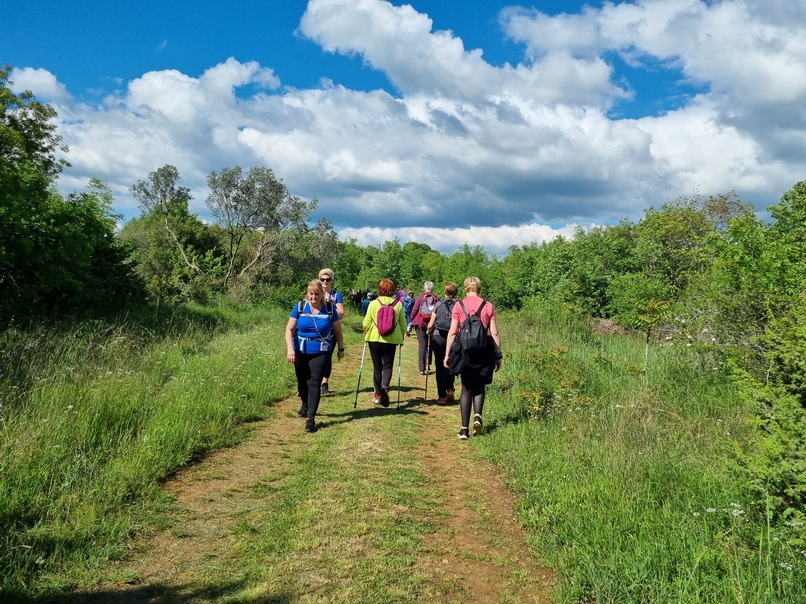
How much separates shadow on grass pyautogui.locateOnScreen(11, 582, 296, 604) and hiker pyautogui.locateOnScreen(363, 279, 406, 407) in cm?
498

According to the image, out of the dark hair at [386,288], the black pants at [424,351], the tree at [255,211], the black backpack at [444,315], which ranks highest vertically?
the tree at [255,211]

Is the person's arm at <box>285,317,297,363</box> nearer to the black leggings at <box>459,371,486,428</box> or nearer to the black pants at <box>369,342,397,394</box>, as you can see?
the black pants at <box>369,342,397,394</box>

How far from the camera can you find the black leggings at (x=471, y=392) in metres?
6.32

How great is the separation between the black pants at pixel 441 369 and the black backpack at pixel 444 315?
0.15 meters

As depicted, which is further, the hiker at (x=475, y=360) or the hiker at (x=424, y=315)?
the hiker at (x=424, y=315)

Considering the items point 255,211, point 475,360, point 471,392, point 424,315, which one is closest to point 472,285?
point 475,360

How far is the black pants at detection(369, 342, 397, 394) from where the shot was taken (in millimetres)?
7891

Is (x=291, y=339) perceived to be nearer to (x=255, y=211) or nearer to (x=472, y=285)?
(x=472, y=285)

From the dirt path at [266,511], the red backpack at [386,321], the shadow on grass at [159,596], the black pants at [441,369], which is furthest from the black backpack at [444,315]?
the shadow on grass at [159,596]

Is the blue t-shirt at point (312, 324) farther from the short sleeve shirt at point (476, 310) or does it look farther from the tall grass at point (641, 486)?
the tall grass at point (641, 486)

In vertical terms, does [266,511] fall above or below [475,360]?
below

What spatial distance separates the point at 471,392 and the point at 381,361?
2.04 meters

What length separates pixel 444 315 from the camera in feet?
28.7

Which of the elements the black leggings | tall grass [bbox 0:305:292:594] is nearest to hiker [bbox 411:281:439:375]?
tall grass [bbox 0:305:292:594]
